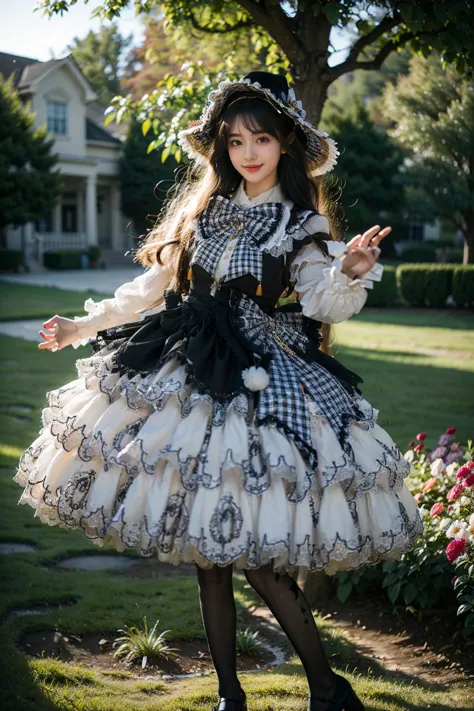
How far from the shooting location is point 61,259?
2859 cm

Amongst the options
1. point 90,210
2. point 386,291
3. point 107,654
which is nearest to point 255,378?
point 107,654

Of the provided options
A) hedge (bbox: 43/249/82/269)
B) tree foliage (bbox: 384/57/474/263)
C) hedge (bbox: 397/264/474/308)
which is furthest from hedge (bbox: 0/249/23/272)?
hedge (bbox: 397/264/474/308)

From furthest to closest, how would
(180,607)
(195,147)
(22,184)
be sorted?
1. (22,184)
2. (180,607)
3. (195,147)

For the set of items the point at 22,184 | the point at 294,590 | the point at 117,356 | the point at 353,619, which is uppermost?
the point at 22,184

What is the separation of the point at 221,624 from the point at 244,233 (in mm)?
1369

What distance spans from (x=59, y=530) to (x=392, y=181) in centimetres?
2660

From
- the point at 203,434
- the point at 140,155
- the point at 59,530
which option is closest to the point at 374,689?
the point at 203,434

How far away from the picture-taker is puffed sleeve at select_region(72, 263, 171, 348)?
3236 mm

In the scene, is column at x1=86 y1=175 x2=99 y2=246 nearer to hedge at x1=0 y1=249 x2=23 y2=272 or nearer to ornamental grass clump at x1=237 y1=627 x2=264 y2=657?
hedge at x1=0 y1=249 x2=23 y2=272

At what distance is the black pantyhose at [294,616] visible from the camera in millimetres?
2561

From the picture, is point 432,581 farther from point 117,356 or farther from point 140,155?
point 140,155

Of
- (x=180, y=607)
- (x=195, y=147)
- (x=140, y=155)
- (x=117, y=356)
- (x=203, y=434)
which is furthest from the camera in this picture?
(x=140, y=155)

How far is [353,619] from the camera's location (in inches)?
154

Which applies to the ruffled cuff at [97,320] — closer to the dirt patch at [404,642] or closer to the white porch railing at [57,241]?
the dirt patch at [404,642]
